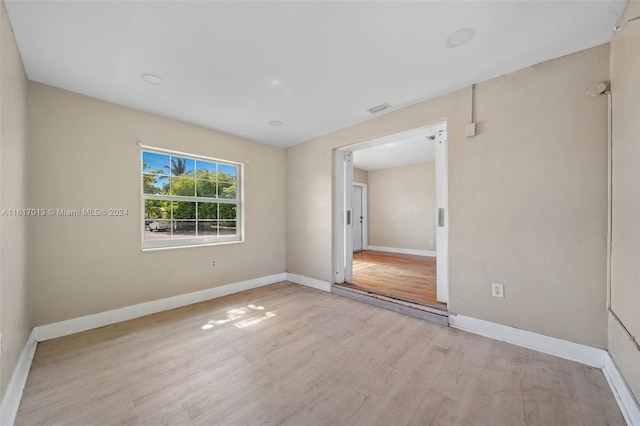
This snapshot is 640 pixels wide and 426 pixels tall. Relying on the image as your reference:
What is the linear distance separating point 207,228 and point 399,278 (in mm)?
3188

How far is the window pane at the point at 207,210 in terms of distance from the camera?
11.6ft

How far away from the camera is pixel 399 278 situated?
162 inches

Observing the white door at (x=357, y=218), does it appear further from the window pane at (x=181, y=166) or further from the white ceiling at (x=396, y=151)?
the window pane at (x=181, y=166)

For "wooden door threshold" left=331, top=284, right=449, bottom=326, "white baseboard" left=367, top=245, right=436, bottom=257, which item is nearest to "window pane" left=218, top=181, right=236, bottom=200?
"wooden door threshold" left=331, top=284, right=449, bottom=326

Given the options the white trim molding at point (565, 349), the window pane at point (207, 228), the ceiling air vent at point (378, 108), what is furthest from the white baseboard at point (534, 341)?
the window pane at point (207, 228)

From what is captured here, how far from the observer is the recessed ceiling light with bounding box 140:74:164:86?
2.23m

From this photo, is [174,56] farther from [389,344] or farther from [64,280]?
[389,344]

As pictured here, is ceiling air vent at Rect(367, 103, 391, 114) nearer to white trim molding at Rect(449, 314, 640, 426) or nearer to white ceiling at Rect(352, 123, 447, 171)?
white ceiling at Rect(352, 123, 447, 171)

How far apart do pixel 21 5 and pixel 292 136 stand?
2792 millimetres

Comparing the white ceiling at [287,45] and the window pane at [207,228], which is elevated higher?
the white ceiling at [287,45]

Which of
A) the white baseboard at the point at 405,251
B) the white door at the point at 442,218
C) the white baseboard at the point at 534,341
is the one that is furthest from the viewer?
the white baseboard at the point at 405,251

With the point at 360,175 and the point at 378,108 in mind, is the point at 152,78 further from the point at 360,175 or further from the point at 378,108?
the point at 360,175

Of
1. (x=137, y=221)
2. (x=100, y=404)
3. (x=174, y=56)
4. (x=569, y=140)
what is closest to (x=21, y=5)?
(x=174, y=56)

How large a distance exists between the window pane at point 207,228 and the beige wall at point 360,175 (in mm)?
4459
